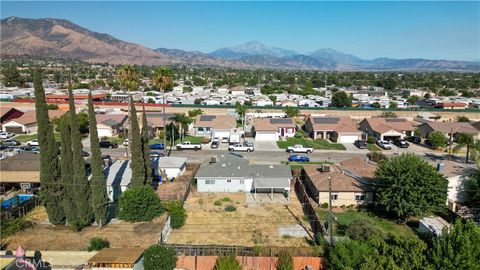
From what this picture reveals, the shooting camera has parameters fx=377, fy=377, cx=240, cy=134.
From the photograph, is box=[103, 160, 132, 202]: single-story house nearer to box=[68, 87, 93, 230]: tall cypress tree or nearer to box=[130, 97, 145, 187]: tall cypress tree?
box=[130, 97, 145, 187]: tall cypress tree

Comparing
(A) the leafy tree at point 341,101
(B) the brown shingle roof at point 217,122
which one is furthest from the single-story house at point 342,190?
(A) the leafy tree at point 341,101

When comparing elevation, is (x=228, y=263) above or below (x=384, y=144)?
below

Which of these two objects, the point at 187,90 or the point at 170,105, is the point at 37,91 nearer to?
the point at 170,105

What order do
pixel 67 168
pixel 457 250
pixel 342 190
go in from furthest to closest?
pixel 342 190 → pixel 67 168 → pixel 457 250

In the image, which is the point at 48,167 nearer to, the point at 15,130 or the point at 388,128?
the point at 15,130

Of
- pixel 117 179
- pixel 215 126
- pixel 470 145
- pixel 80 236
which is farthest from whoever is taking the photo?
pixel 215 126

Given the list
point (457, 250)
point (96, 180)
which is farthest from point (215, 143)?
point (457, 250)

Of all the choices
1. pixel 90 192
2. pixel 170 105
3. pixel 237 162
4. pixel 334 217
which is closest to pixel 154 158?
pixel 237 162
